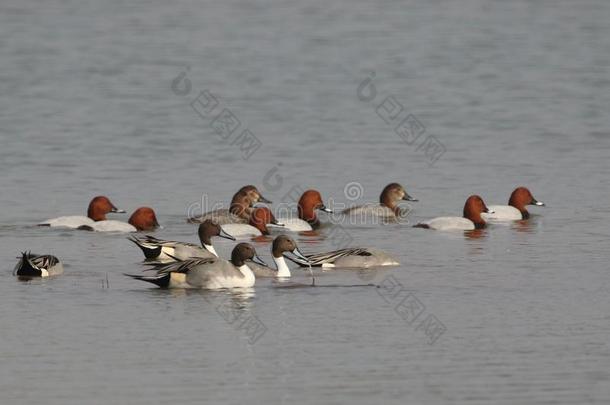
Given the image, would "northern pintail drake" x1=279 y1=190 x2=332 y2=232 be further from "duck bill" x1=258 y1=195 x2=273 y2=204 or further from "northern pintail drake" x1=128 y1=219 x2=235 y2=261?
"northern pintail drake" x1=128 y1=219 x2=235 y2=261

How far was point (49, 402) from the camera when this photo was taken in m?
10.8

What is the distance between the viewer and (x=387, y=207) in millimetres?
21016

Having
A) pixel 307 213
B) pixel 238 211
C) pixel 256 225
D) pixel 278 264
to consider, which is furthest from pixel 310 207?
pixel 278 264

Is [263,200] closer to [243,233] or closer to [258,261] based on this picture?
[243,233]

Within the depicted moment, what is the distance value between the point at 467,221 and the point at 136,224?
4388 millimetres

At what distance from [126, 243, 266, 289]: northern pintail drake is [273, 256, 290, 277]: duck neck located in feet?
2.19

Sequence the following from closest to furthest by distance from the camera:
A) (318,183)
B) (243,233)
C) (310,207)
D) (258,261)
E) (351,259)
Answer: (351,259) < (258,261) < (243,233) < (310,207) < (318,183)

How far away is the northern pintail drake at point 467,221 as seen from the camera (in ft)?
64.3

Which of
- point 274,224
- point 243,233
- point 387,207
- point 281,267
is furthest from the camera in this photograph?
point 387,207

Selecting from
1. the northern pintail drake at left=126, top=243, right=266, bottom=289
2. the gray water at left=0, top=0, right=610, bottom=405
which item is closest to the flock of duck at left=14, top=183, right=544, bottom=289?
the northern pintail drake at left=126, top=243, right=266, bottom=289

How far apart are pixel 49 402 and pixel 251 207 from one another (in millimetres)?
10042

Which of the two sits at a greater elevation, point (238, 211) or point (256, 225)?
point (238, 211)

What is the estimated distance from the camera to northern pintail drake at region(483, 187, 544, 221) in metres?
20.8

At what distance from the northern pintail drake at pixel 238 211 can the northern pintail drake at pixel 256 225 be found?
0.36 m
